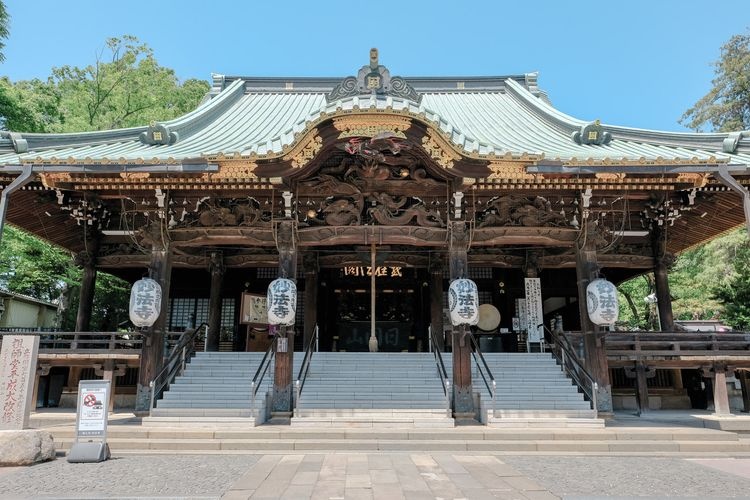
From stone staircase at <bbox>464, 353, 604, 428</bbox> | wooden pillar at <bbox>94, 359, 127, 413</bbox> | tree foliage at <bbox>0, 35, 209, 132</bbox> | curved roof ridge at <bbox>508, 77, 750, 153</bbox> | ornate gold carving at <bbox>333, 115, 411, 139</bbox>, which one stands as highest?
tree foliage at <bbox>0, 35, 209, 132</bbox>

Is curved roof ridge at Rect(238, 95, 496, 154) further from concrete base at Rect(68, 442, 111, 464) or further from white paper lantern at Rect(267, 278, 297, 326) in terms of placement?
concrete base at Rect(68, 442, 111, 464)

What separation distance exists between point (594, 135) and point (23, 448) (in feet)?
44.7

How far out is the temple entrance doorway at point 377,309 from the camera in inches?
613

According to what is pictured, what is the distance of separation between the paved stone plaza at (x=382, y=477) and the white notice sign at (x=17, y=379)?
91cm

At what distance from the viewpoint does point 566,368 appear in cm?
1067

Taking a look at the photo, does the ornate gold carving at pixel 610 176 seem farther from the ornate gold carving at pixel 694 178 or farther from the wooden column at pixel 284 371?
the wooden column at pixel 284 371

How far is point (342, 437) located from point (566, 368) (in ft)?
19.1

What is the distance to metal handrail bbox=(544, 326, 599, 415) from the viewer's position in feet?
30.8

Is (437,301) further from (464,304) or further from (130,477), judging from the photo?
(130,477)

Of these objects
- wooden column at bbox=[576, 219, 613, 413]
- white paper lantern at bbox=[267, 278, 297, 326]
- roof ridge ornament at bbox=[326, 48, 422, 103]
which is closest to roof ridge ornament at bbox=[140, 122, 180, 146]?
roof ridge ornament at bbox=[326, 48, 422, 103]

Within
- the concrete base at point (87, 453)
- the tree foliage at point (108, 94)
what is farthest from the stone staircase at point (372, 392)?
the tree foliage at point (108, 94)

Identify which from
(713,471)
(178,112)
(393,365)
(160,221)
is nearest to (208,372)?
(160,221)

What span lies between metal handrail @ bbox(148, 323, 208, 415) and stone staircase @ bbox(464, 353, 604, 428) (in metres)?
6.44

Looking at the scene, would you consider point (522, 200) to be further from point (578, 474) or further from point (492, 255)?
point (578, 474)
